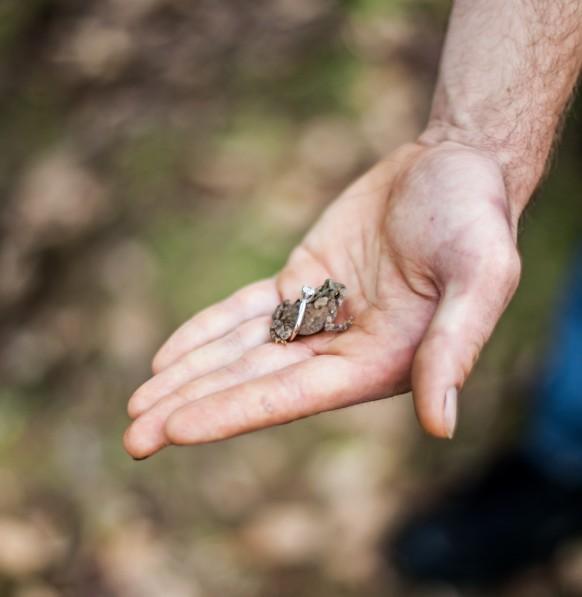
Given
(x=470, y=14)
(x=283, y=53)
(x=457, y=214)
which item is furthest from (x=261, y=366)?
(x=283, y=53)

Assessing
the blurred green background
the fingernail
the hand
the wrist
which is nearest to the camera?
the fingernail

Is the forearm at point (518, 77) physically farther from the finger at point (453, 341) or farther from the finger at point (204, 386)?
the finger at point (204, 386)

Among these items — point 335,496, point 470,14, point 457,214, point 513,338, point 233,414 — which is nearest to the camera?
point 233,414

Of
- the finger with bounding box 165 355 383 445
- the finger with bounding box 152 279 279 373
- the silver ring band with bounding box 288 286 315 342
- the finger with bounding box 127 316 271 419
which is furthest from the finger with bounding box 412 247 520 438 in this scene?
the finger with bounding box 152 279 279 373

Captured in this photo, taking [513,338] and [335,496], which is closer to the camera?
[335,496]

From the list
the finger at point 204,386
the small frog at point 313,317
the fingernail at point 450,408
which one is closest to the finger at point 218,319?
the small frog at point 313,317

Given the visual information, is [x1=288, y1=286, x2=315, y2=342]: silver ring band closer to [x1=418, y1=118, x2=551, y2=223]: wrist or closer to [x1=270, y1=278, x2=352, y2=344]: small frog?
[x1=270, y1=278, x2=352, y2=344]: small frog

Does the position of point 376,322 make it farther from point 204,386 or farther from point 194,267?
point 194,267

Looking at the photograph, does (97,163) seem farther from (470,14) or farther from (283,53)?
(470,14)
